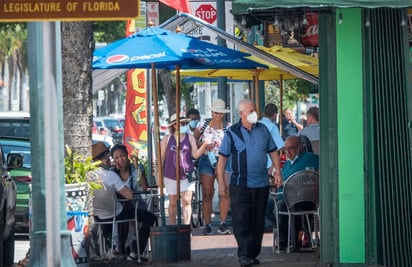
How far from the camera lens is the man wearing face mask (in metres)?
13.7

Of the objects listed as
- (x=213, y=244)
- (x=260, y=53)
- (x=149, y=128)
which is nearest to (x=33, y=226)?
(x=260, y=53)

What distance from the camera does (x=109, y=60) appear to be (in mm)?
11742

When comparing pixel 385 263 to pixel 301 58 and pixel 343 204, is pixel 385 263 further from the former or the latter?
pixel 301 58

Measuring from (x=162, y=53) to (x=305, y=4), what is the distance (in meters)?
2.54

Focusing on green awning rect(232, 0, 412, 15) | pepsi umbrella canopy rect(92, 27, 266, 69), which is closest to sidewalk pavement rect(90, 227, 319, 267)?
pepsi umbrella canopy rect(92, 27, 266, 69)

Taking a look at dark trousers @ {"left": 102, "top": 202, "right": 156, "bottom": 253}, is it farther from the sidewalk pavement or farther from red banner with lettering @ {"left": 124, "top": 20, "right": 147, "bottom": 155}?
red banner with lettering @ {"left": 124, "top": 20, "right": 147, "bottom": 155}

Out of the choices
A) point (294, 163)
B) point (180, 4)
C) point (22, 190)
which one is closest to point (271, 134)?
point (294, 163)

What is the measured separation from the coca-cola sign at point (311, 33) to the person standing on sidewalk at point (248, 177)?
4.68 feet

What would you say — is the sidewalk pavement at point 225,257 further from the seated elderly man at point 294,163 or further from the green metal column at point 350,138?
the green metal column at point 350,138

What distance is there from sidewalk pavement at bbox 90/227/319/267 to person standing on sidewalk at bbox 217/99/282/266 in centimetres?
38

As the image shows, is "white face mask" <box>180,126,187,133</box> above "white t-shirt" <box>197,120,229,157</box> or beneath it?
above

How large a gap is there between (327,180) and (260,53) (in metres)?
2.55

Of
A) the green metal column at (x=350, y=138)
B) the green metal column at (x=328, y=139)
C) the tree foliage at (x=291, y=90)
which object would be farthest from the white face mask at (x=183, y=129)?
the tree foliage at (x=291, y=90)

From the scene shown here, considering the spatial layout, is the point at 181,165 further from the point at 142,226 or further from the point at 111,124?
the point at 111,124
